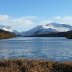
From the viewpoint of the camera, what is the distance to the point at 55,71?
19578 mm

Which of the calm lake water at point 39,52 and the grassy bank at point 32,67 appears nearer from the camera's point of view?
the grassy bank at point 32,67

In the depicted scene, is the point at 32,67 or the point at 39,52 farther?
the point at 39,52

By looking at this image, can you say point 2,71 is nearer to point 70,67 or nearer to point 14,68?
point 14,68

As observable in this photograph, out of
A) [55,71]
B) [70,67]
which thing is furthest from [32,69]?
[70,67]

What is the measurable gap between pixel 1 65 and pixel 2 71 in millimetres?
2610

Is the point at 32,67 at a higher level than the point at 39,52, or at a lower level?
higher

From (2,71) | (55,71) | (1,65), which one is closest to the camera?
(2,71)

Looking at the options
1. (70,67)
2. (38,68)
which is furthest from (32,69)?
(70,67)

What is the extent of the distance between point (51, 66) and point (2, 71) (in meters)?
3.96

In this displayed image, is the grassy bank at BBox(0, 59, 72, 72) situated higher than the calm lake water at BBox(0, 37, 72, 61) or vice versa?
the grassy bank at BBox(0, 59, 72, 72)

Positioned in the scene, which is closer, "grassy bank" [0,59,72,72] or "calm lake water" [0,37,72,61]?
"grassy bank" [0,59,72,72]

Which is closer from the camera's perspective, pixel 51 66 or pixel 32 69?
pixel 32 69

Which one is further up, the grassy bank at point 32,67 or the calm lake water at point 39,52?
the grassy bank at point 32,67

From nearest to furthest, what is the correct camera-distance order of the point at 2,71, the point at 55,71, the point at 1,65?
1. the point at 2,71
2. the point at 55,71
3. the point at 1,65
